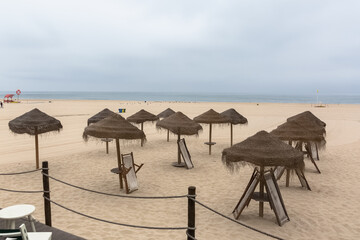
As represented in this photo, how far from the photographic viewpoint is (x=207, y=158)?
13547 mm

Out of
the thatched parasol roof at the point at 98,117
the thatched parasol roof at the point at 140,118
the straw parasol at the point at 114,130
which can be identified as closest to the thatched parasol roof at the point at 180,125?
the straw parasol at the point at 114,130

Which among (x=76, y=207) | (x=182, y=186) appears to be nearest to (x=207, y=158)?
(x=182, y=186)

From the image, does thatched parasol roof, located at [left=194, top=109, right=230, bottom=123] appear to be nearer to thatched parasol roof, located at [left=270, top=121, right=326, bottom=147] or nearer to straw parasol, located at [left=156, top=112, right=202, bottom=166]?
straw parasol, located at [left=156, top=112, right=202, bottom=166]

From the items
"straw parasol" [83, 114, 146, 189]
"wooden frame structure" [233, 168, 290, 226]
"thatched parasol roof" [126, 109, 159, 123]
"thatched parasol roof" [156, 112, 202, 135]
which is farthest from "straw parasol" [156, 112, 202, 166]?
"wooden frame structure" [233, 168, 290, 226]

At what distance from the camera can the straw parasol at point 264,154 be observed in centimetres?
608

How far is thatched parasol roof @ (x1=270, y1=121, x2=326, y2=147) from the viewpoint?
9035 millimetres

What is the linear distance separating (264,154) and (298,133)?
363 cm

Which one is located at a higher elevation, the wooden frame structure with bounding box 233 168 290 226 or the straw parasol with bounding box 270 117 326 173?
the straw parasol with bounding box 270 117 326 173

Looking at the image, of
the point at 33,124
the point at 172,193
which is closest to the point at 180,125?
the point at 172,193

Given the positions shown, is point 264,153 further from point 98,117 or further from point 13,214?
point 98,117

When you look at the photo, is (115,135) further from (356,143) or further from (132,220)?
(356,143)

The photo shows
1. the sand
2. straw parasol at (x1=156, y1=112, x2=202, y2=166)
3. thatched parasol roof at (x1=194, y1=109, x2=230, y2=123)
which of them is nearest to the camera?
the sand

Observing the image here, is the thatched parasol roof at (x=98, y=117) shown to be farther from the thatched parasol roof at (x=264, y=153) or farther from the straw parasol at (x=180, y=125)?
the thatched parasol roof at (x=264, y=153)

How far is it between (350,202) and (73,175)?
920 cm
